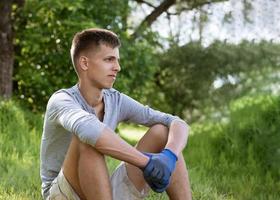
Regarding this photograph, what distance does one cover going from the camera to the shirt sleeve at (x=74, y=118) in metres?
2.27

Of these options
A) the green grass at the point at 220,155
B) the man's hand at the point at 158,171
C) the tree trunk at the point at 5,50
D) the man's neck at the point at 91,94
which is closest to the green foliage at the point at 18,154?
the green grass at the point at 220,155

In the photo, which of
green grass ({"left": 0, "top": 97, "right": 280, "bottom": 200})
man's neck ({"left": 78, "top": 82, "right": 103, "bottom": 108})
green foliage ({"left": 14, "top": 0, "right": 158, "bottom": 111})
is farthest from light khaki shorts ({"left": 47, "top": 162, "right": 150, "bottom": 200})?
green foliage ({"left": 14, "top": 0, "right": 158, "bottom": 111})

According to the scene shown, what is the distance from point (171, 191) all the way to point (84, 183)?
0.45m

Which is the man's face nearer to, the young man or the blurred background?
the young man

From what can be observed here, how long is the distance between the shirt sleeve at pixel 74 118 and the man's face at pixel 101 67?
0.51 feet

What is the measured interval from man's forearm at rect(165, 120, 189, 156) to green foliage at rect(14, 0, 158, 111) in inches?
162

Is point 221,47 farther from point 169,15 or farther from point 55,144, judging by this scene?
point 55,144

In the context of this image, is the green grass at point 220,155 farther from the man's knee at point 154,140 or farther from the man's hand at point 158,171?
the man's hand at point 158,171

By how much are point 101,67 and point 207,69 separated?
8.13 m

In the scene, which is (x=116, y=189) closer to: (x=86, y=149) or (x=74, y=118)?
(x=86, y=149)

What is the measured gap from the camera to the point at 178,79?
11.1 metres

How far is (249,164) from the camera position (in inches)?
209

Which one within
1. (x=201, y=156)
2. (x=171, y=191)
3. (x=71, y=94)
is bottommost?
(x=201, y=156)

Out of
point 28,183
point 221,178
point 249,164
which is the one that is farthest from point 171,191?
point 249,164
